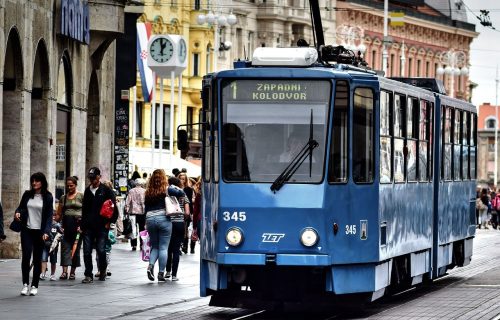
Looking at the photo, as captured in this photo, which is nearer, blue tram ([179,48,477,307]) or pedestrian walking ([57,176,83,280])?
blue tram ([179,48,477,307])

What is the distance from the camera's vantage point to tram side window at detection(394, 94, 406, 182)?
939 inches

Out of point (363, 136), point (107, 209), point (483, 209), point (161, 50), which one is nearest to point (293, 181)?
point (363, 136)

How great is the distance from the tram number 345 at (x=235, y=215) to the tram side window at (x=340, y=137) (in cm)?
110

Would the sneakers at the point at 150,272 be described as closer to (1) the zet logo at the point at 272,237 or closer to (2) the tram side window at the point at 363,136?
(2) the tram side window at the point at 363,136

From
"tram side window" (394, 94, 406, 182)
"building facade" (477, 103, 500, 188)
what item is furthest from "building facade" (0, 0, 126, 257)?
"building facade" (477, 103, 500, 188)

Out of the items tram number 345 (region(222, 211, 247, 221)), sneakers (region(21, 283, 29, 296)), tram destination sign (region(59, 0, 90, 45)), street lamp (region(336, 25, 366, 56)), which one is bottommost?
sneakers (region(21, 283, 29, 296))

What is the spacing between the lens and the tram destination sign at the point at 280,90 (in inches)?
853

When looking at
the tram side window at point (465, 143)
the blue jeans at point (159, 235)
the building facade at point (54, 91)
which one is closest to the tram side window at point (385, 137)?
the blue jeans at point (159, 235)

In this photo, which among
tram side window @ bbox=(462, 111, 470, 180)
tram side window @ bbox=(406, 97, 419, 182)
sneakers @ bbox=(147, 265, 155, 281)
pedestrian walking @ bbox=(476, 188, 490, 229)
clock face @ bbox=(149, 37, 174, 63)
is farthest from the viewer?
pedestrian walking @ bbox=(476, 188, 490, 229)

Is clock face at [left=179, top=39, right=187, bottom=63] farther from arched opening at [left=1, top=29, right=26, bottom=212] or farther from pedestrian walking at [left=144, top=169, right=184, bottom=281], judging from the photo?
pedestrian walking at [left=144, top=169, right=184, bottom=281]

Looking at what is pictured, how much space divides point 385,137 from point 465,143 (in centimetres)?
776

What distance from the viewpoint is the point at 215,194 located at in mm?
21766

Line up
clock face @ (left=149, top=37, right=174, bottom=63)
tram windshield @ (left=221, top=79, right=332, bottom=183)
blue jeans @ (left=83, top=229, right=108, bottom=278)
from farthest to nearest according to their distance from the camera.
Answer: clock face @ (left=149, top=37, right=174, bottom=63) < blue jeans @ (left=83, top=229, right=108, bottom=278) < tram windshield @ (left=221, top=79, right=332, bottom=183)

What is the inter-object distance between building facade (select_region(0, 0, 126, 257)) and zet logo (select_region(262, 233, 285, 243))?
38.1 ft
